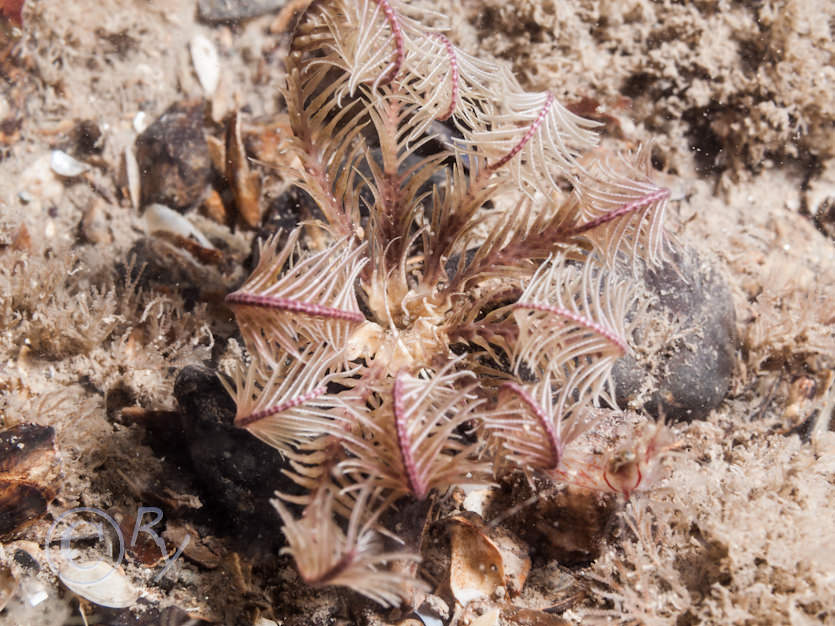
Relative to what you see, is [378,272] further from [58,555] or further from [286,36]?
[286,36]

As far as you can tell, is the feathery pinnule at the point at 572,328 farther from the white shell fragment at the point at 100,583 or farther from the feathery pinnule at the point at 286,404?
the white shell fragment at the point at 100,583

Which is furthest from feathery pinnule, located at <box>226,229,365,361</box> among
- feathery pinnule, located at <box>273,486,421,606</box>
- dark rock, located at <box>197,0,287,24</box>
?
dark rock, located at <box>197,0,287,24</box>

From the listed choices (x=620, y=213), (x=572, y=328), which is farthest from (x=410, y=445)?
(x=620, y=213)

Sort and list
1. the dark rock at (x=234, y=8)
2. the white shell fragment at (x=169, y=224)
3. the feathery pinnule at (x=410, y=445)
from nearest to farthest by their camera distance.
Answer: the feathery pinnule at (x=410, y=445) → the white shell fragment at (x=169, y=224) → the dark rock at (x=234, y=8)

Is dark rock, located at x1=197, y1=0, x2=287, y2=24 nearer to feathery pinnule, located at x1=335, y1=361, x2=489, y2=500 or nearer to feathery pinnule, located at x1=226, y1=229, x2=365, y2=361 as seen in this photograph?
feathery pinnule, located at x1=226, y1=229, x2=365, y2=361

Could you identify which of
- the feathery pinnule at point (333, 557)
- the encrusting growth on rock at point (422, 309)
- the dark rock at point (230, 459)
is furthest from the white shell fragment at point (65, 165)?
the feathery pinnule at point (333, 557)

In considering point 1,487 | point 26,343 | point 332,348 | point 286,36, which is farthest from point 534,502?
point 286,36
